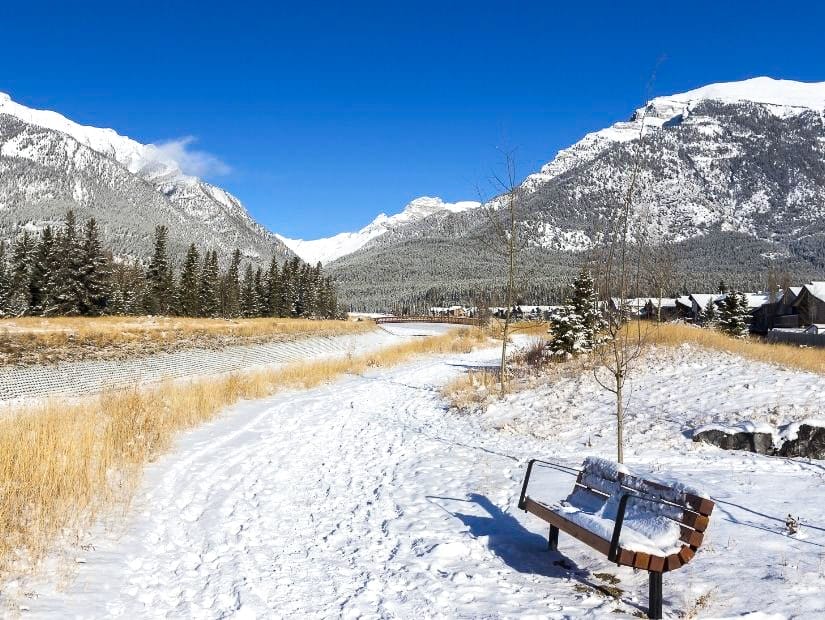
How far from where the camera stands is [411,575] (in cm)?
495

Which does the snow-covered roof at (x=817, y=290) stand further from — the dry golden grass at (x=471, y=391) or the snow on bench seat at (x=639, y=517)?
the snow on bench seat at (x=639, y=517)

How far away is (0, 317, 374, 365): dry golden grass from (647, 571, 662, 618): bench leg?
27.1m

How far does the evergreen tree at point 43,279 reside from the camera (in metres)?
50.1

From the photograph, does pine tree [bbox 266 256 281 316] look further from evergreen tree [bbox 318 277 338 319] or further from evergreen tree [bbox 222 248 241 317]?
evergreen tree [bbox 318 277 338 319]

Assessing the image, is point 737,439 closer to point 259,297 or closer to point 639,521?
point 639,521

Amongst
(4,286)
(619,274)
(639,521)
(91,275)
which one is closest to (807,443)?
(619,274)

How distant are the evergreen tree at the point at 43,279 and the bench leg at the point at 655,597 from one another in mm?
57789

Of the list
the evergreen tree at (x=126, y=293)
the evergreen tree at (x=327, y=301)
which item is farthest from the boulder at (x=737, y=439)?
the evergreen tree at (x=327, y=301)

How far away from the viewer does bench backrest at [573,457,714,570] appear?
401 centimetres

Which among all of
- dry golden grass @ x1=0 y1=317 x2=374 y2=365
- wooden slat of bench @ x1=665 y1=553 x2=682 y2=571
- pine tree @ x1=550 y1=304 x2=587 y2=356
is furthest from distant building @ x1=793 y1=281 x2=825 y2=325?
wooden slat of bench @ x1=665 y1=553 x2=682 y2=571

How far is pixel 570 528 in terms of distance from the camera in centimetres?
478

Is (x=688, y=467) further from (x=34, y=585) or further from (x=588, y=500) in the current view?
(x=34, y=585)

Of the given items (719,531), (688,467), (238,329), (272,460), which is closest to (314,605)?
(719,531)

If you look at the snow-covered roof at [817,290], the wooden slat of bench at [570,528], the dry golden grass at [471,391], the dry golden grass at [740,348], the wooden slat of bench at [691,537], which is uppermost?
the snow-covered roof at [817,290]
